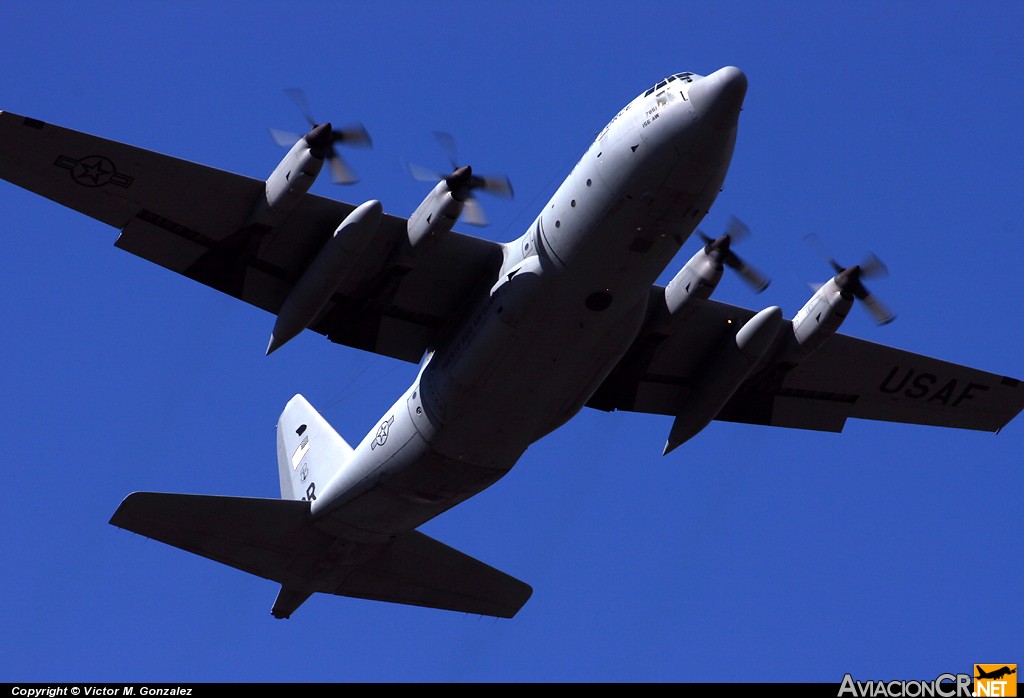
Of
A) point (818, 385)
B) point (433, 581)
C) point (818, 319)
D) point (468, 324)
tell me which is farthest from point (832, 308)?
point (433, 581)

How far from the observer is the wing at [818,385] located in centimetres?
2584

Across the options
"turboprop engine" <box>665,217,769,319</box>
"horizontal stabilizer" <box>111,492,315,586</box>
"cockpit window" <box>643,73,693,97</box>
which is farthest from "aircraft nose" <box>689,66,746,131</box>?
"horizontal stabilizer" <box>111,492,315,586</box>

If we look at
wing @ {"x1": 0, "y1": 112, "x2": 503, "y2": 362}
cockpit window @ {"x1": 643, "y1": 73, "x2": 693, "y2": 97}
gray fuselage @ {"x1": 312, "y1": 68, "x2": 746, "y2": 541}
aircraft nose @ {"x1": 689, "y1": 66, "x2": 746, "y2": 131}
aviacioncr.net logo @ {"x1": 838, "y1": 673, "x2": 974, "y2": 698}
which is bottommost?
aviacioncr.net logo @ {"x1": 838, "y1": 673, "x2": 974, "y2": 698}

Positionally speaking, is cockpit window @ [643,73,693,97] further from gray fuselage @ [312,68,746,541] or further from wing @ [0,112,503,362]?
wing @ [0,112,503,362]

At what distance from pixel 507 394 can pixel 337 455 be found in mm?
6256

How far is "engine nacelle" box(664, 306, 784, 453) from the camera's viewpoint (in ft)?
79.2

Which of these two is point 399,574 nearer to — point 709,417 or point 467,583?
point 467,583

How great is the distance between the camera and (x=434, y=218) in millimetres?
22234

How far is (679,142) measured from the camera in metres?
20.1

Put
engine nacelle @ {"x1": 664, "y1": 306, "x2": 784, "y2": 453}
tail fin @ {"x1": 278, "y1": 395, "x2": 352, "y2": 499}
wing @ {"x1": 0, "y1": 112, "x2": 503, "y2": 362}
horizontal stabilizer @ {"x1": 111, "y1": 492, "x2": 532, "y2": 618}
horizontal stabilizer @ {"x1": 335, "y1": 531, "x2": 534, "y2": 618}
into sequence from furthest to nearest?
tail fin @ {"x1": 278, "y1": 395, "x2": 352, "y2": 499}, horizontal stabilizer @ {"x1": 335, "y1": 531, "x2": 534, "y2": 618}, horizontal stabilizer @ {"x1": 111, "y1": 492, "x2": 532, "y2": 618}, engine nacelle @ {"x1": 664, "y1": 306, "x2": 784, "y2": 453}, wing @ {"x1": 0, "y1": 112, "x2": 503, "y2": 362}

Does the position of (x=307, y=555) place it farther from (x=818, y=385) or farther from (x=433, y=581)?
(x=818, y=385)

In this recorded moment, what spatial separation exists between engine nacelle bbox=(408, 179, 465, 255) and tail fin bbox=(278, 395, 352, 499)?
5.63 meters

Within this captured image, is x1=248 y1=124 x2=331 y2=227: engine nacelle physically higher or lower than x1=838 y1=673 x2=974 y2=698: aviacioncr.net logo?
higher

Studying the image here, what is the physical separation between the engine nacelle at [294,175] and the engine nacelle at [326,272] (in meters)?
0.93
